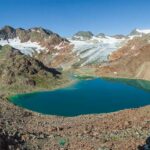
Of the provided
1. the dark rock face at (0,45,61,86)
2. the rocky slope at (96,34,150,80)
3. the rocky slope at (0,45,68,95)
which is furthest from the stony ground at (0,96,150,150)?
the rocky slope at (96,34,150,80)

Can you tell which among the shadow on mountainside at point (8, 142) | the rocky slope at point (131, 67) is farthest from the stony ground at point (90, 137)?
the rocky slope at point (131, 67)

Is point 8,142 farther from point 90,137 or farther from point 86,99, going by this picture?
point 86,99

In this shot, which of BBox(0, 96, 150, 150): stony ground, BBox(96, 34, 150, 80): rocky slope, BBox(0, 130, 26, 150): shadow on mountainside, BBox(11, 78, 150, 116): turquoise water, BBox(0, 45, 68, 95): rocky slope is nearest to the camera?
BBox(0, 130, 26, 150): shadow on mountainside

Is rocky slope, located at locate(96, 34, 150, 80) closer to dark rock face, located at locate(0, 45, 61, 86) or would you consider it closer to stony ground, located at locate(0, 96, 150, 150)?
dark rock face, located at locate(0, 45, 61, 86)

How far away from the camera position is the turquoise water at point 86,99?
284 ft

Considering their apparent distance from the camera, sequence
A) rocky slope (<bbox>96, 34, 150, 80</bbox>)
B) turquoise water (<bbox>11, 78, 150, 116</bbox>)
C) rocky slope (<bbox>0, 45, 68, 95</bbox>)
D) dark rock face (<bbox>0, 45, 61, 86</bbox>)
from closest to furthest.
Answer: turquoise water (<bbox>11, 78, 150, 116</bbox>)
rocky slope (<bbox>0, 45, 68, 95</bbox>)
dark rock face (<bbox>0, 45, 61, 86</bbox>)
rocky slope (<bbox>96, 34, 150, 80</bbox>)

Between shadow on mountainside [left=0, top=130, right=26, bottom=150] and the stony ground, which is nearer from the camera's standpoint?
shadow on mountainside [left=0, top=130, right=26, bottom=150]

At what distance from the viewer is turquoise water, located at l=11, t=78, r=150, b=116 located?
86.5m

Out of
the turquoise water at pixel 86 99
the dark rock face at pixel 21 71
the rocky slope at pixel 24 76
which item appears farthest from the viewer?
the dark rock face at pixel 21 71

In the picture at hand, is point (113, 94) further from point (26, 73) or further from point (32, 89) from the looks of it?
point (26, 73)

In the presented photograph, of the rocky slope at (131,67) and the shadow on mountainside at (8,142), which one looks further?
the rocky slope at (131,67)

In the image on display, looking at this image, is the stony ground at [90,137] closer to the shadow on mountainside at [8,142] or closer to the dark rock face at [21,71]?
the shadow on mountainside at [8,142]

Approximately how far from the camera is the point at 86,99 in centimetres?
10075

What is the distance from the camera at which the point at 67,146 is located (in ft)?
131
